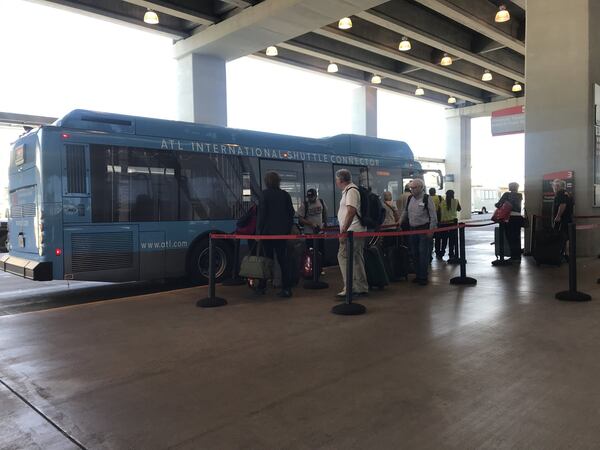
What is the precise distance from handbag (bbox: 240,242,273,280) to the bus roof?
315 cm

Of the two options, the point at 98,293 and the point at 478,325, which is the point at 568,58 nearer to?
the point at 478,325

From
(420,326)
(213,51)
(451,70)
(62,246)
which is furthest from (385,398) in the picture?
(451,70)

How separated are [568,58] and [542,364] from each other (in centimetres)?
956

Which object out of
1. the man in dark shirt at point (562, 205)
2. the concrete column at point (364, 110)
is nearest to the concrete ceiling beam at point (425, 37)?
the concrete column at point (364, 110)

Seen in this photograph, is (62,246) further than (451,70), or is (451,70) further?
(451,70)

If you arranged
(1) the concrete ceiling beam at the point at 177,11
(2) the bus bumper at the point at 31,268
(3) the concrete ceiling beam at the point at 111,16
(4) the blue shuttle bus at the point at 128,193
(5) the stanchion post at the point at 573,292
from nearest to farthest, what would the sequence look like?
1. (5) the stanchion post at the point at 573,292
2. (2) the bus bumper at the point at 31,268
3. (4) the blue shuttle bus at the point at 128,193
4. (3) the concrete ceiling beam at the point at 111,16
5. (1) the concrete ceiling beam at the point at 177,11

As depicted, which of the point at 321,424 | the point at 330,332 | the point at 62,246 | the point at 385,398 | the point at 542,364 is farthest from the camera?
the point at 62,246

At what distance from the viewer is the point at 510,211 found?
10.6 metres

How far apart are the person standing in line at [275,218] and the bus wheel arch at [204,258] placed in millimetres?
2052

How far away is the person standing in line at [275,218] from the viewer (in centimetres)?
715

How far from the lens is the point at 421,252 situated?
8188mm

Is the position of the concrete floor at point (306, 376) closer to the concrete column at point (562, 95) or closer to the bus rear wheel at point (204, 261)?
the bus rear wheel at point (204, 261)

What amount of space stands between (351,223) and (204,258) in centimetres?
349

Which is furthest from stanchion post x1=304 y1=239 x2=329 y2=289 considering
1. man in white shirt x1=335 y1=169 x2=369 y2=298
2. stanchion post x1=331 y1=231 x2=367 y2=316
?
stanchion post x1=331 y1=231 x2=367 y2=316
